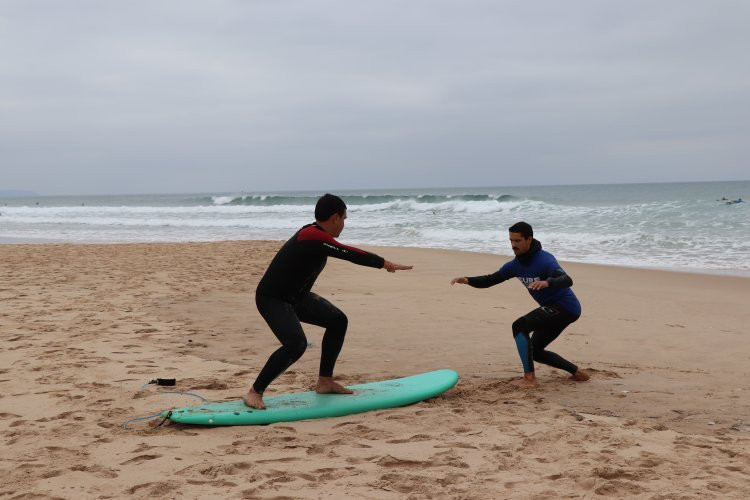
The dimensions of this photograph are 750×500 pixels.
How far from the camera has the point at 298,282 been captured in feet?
14.6

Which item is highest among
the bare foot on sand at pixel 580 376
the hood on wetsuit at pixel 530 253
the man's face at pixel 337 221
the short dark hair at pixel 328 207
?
the short dark hair at pixel 328 207

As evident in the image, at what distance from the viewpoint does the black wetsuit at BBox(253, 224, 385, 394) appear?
4.31 metres

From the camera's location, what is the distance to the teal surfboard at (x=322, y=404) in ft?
13.7

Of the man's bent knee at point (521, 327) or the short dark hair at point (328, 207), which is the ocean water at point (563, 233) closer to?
the man's bent knee at point (521, 327)

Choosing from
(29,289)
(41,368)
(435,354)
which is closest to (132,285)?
(29,289)

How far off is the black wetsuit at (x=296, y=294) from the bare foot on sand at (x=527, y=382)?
1.51m

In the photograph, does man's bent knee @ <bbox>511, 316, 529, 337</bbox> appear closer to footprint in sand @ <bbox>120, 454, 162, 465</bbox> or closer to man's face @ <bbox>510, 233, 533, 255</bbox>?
man's face @ <bbox>510, 233, 533, 255</bbox>

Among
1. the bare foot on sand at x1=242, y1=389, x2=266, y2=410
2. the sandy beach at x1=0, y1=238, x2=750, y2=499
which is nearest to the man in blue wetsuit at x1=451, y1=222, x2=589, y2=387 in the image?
the sandy beach at x1=0, y1=238, x2=750, y2=499

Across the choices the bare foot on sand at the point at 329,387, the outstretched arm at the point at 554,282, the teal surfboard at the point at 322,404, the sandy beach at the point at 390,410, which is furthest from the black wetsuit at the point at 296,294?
the outstretched arm at the point at 554,282

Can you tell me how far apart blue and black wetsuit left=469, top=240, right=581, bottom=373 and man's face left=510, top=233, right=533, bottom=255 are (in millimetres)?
53

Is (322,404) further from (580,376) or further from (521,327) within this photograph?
(580,376)

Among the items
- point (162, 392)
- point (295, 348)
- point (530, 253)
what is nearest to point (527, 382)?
point (530, 253)

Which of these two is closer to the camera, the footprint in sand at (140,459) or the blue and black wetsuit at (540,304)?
the footprint in sand at (140,459)

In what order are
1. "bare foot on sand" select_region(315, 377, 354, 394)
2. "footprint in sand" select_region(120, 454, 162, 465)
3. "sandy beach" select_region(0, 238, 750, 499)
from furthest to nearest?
"bare foot on sand" select_region(315, 377, 354, 394)
"footprint in sand" select_region(120, 454, 162, 465)
"sandy beach" select_region(0, 238, 750, 499)
